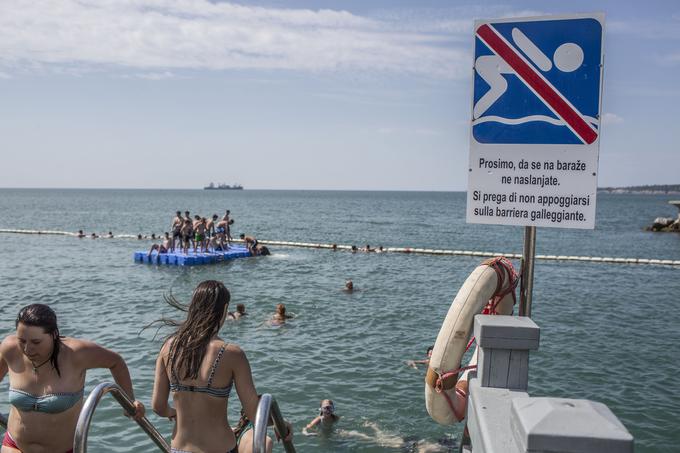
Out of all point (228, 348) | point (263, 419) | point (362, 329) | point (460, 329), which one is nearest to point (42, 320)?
point (228, 348)

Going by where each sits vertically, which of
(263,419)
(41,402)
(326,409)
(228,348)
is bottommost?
(326,409)

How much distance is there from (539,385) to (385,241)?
3834cm

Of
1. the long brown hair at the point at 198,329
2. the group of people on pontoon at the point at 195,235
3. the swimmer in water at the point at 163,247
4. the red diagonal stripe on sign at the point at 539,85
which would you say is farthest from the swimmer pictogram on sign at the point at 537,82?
the swimmer in water at the point at 163,247

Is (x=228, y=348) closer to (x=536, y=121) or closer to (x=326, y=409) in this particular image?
(x=536, y=121)

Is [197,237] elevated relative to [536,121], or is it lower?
lower

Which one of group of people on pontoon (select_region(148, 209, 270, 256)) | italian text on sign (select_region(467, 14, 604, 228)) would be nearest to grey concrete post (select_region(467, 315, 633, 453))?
italian text on sign (select_region(467, 14, 604, 228))

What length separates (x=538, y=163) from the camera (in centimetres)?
357

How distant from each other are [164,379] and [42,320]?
0.87m

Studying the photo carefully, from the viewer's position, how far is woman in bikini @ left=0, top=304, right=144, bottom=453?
145 inches

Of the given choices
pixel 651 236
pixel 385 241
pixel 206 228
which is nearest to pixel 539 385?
pixel 206 228

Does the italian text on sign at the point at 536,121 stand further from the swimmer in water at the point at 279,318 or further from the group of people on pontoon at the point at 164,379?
the swimmer in water at the point at 279,318

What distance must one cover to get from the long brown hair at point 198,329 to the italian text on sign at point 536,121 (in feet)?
5.41

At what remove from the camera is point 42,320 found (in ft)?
11.6

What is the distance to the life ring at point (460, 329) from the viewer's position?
13.2ft
